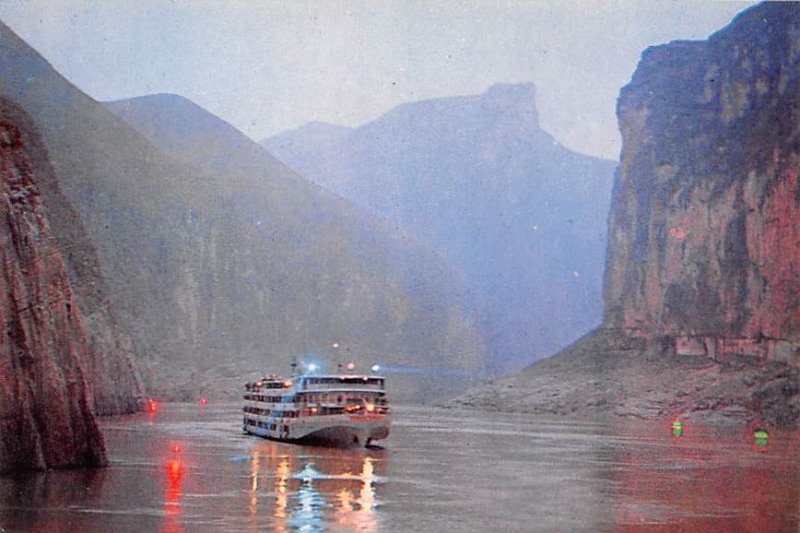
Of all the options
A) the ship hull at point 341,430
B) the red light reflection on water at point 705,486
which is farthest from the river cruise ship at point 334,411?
the red light reflection on water at point 705,486

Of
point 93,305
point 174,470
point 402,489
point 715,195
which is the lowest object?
point 402,489

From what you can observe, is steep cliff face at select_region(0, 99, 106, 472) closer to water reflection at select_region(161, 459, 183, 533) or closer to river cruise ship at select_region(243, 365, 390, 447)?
water reflection at select_region(161, 459, 183, 533)

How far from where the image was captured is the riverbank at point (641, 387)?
413 feet

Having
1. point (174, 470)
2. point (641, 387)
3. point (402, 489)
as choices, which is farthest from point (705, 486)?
point (641, 387)

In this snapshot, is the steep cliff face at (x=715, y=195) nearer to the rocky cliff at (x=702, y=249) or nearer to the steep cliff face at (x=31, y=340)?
the rocky cliff at (x=702, y=249)

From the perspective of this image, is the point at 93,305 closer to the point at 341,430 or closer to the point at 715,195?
the point at 341,430

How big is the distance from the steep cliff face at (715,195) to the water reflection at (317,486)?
278 feet

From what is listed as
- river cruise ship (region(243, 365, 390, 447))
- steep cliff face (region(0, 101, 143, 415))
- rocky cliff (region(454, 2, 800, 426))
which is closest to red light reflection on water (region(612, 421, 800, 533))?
river cruise ship (region(243, 365, 390, 447))

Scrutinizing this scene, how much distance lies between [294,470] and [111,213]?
149 m

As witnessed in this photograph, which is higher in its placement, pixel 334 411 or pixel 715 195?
pixel 715 195

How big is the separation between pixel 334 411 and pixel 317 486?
26647 mm

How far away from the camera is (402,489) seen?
4153 cm

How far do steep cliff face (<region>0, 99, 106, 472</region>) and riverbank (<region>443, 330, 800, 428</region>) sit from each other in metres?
95.9

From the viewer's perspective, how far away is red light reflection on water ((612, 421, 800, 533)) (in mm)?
34344
